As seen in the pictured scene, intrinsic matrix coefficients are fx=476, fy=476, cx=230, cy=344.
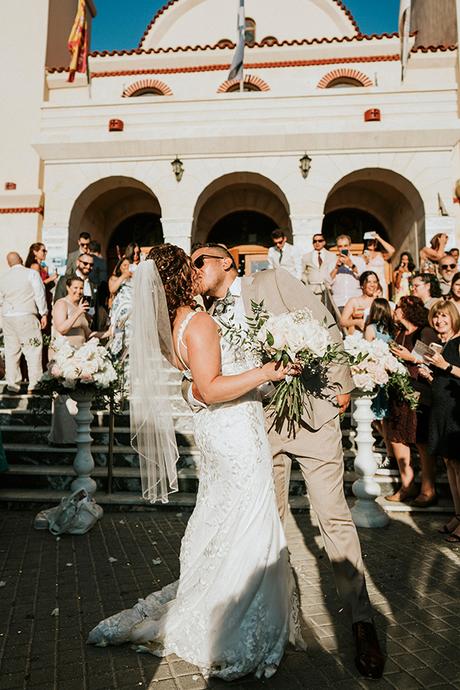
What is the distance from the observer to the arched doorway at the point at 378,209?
12.1m

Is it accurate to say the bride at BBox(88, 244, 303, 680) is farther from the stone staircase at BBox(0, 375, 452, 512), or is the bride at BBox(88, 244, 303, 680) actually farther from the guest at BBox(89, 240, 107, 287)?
the guest at BBox(89, 240, 107, 287)

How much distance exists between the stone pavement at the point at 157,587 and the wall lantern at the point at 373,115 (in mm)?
9998

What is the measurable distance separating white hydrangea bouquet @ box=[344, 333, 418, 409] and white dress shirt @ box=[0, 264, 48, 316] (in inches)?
213

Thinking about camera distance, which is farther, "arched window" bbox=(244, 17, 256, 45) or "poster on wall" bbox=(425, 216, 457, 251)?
"arched window" bbox=(244, 17, 256, 45)

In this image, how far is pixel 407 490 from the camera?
19.1 feet

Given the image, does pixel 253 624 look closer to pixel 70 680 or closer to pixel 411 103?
pixel 70 680

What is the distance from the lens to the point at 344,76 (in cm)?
1422

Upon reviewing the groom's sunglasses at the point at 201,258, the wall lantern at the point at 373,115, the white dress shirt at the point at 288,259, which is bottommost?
the groom's sunglasses at the point at 201,258

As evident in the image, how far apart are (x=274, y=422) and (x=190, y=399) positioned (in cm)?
58

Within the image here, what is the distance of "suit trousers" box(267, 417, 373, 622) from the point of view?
2773 mm

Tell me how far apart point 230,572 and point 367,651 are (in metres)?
0.89

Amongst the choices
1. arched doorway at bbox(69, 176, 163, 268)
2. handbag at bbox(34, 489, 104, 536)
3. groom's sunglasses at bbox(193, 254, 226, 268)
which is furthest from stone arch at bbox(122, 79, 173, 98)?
groom's sunglasses at bbox(193, 254, 226, 268)

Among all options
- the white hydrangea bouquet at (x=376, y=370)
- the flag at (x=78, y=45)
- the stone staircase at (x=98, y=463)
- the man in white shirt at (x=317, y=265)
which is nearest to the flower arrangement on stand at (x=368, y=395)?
the white hydrangea bouquet at (x=376, y=370)

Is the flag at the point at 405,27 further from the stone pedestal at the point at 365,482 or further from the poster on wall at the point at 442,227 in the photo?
the stone pedestal at the point at 365,482
